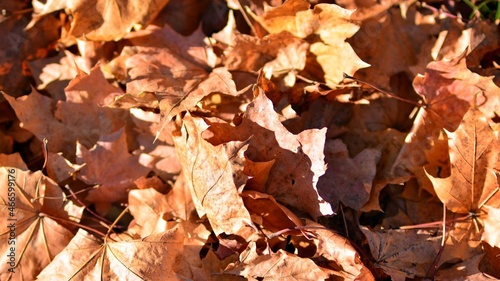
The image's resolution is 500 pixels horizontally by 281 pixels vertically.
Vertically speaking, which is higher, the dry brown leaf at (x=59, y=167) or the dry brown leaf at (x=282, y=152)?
the dry brown leaf at (x=282, y=152)

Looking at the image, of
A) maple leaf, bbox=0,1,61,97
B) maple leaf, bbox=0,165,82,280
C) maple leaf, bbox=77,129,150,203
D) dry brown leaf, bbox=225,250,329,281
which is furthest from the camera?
maple leaf, bbox=0,1,61,97

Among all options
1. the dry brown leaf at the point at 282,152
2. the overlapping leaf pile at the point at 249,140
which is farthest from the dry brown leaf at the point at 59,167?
the dry brown leaf at the point at 282,152

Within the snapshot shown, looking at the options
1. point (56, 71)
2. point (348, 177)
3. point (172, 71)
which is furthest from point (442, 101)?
point (56, 71)

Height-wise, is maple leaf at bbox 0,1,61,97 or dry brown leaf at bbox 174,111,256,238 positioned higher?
maple leaf at bbox 0,1,61,97

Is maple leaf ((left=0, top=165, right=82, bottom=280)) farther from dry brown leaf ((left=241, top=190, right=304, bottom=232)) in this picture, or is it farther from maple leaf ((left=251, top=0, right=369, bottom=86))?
maple leaf ((left=251, top=0, right=369, bottom=86))

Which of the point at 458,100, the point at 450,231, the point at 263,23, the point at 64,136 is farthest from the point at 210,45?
the point at 450,231

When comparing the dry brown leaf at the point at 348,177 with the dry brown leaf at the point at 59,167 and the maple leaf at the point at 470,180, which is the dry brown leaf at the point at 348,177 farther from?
the dry brown leaf at the point at 59,167

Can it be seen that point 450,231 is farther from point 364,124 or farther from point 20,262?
point 20,262

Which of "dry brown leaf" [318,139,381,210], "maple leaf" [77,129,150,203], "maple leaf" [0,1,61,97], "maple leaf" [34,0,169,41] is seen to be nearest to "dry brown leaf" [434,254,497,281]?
"dry brown leaf" [318,139,381,210]
